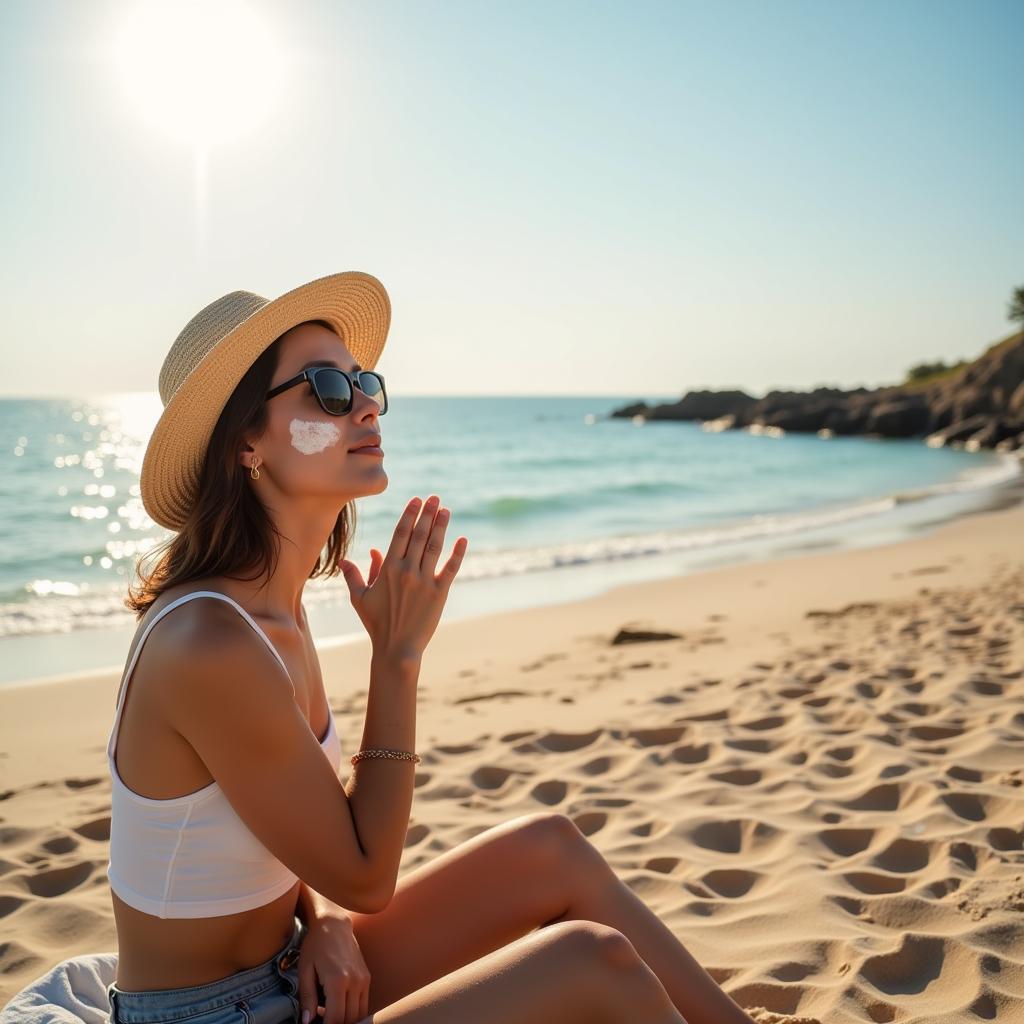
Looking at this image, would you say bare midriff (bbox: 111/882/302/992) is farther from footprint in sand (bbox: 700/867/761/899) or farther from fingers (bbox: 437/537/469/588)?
footprint in sand (bbox: 700/867/761/899)

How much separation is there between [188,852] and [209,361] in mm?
1089

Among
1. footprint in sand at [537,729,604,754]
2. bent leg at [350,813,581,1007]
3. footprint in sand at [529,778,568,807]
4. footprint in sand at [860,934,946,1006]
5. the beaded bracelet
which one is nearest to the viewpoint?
the beaded bracelet

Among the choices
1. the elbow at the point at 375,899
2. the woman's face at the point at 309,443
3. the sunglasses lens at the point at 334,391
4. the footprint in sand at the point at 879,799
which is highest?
the sunglasses lens at the point at 334,391

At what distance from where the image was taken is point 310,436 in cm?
230

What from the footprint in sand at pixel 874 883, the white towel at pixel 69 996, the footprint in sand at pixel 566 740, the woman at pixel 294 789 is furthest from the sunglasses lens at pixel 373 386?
the footprint in sand at pixel 566 740

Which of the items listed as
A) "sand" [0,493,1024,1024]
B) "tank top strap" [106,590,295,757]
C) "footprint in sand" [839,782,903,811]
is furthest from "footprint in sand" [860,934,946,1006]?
"tank top strap" [106,590,295,757]

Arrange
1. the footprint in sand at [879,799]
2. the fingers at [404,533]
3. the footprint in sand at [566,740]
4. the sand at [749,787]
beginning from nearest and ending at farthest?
the fingers at [404,533] → the sand at [749,787] → the footprint in sand at [879,799] → the footprint in sand at [566,740]

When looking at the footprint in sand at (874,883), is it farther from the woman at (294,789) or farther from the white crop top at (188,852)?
the white crop top at (188,852)

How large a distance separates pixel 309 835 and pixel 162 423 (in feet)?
3.41

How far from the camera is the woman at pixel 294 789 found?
1.84 meters

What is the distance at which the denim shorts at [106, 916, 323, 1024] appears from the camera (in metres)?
1.93

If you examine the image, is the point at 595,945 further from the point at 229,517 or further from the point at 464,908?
the point at 229,517

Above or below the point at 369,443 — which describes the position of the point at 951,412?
above

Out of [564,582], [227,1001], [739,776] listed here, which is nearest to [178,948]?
[227,1001]
